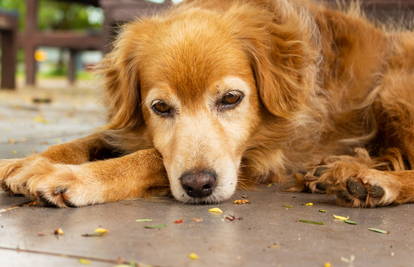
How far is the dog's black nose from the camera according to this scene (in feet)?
8.22

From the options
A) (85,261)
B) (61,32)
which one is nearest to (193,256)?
(85,261)

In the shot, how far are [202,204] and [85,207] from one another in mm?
664

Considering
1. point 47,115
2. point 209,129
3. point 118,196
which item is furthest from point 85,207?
point 47,115

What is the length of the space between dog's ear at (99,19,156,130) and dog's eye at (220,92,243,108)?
719mm

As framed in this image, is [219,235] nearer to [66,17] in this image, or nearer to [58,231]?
[58,231]

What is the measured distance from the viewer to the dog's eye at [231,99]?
293 centimetres

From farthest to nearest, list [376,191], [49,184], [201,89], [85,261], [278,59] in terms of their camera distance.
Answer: [278,59] < [201,89] < [376,191] < [49,184] < [85,261]

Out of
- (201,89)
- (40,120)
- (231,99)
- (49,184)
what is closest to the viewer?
(49,184)

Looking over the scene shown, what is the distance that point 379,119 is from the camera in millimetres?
3576

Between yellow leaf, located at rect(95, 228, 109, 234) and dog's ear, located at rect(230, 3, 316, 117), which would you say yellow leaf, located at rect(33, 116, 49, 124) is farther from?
yellow leaf, located at rect(95, 228, 109, 234)

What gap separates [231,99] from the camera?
116 inches

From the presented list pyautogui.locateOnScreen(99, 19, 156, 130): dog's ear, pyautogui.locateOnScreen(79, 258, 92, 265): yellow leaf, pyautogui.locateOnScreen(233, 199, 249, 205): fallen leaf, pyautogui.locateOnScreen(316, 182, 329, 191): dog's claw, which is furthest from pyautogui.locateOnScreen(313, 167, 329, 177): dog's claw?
pyautogui.locateOnScreen(79, 258, 92, 265): yellow leaf

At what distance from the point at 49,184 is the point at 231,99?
1.27 meters

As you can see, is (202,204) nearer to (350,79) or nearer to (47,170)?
(47,170)
